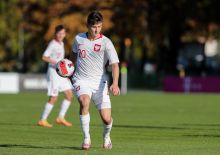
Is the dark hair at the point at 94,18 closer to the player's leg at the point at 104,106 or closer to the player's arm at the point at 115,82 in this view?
the player's arm at the point at 115,82

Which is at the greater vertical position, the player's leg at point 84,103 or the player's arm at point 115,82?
the player's arm at point 115,82

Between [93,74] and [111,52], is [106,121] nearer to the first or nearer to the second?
[93,74]

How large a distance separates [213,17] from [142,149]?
53550 mm

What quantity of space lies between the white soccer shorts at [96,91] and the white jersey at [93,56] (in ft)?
0.35

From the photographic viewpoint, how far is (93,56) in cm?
1486

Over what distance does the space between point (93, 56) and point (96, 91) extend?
61 centimetres

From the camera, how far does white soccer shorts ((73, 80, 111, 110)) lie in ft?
48.5

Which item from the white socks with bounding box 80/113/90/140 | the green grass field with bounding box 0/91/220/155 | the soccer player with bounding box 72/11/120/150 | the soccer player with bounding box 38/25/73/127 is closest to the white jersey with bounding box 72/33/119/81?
the soccer player with bounding box 72/11/120/150

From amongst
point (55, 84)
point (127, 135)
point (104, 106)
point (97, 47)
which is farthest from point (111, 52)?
point (55, 84)

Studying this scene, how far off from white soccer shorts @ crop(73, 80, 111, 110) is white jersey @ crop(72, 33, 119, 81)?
11cm

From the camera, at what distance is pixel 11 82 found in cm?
5178

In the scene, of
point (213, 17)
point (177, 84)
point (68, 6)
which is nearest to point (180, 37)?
point (213, 17)

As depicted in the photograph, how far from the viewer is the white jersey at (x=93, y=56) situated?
583 inches

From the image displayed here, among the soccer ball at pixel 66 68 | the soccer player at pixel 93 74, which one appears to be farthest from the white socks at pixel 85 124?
the soccer ball at pixel 66 68
